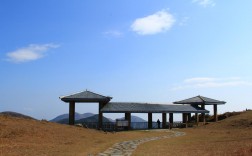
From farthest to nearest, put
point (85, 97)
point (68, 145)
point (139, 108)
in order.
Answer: point (139, 108), point (85, 97), point (68, 145)

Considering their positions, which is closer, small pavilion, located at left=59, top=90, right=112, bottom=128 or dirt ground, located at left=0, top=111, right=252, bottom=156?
dirt ground, located at left=0, top=111, right=252, bottom=156

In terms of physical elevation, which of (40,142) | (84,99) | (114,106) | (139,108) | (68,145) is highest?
(84,99)

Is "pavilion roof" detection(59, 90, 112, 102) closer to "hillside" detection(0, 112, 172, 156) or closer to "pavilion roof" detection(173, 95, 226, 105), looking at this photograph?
"hillside" detection(0, 112, 172, 156)

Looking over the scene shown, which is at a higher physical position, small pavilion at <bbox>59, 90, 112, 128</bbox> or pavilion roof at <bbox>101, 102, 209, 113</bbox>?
small pavilion at <bbox>59, 90, 112, 128</bbox>

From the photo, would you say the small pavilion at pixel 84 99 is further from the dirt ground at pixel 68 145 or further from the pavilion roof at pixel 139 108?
the dirt ground at pixel 68 145

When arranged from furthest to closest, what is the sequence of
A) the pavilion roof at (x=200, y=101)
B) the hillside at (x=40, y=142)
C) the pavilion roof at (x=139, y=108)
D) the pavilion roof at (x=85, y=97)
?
the pavilion roof at (x=200, y=101)
the pavilion roof at (x=139, y=108)
the pavilion roof at (x=85, y=97)
the hillside at (x=40, y=142)

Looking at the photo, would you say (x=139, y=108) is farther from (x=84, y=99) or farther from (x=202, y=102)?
(x=202, y=102)

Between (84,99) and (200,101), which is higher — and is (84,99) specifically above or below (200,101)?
below

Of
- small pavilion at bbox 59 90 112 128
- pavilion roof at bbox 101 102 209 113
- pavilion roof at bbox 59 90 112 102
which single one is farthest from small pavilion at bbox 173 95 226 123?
pavilion roof at bbox 59 90 112 102

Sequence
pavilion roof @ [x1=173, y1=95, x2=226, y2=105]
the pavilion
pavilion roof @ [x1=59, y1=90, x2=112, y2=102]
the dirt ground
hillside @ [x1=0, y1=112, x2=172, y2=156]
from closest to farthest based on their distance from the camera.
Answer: hillside @ [x1=0, y1=112, x2=172, y2=156], the dirt ground, pavilion roof @ [x1=59, y1=90, x2=112, y2=102], the pavilion, pavilion roof @ [x1=173, y1=95, x2=226, y2=105]

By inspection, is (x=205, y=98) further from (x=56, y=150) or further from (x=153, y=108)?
(x=56, y=150)

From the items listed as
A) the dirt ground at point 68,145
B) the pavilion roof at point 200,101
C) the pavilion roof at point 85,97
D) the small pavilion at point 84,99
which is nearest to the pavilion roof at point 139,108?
the small pavilion at point 84,99

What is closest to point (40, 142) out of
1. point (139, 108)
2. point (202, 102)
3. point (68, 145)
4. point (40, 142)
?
point (40, 142)

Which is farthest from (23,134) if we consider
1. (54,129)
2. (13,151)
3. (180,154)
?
(180,154)
